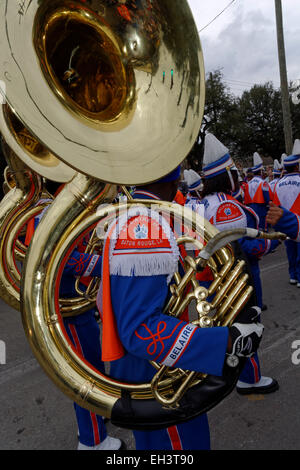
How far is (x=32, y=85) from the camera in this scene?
0.98 meters

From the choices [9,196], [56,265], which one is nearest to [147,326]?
[56,265]

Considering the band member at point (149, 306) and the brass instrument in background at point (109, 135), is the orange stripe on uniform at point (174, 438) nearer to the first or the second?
the brass instrument in background at point (109, 135)

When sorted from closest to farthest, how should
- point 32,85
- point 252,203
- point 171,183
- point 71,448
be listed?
point 32,85
point 171,183
point 71,448
point 252,203

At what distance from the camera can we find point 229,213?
8.45 ft

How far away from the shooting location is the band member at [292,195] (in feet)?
15.3

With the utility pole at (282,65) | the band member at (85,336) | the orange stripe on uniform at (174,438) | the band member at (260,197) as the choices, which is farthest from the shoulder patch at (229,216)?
the utility pole at (282,65)

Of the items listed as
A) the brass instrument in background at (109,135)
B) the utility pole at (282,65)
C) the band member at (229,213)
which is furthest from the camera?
the utility pole at (282,65)

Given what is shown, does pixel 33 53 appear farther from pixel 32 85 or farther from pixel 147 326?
pixel 147 326

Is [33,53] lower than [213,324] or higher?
higher

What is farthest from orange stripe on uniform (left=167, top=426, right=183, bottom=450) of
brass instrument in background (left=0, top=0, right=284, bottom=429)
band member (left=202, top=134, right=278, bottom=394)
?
band member (left=202, top=134, right=278, bottom=394)

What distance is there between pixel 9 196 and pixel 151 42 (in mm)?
1404

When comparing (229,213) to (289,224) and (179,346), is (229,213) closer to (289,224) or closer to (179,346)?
(289,224)

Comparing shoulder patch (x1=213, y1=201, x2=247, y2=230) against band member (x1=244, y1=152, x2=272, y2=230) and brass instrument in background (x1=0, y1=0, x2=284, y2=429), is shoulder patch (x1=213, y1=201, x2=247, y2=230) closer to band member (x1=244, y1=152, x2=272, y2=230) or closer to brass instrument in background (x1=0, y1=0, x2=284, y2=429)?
brass instrument in background (x1=0, y1=0, x2=284, y2=429)

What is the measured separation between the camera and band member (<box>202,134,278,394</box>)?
2451 millimetres
